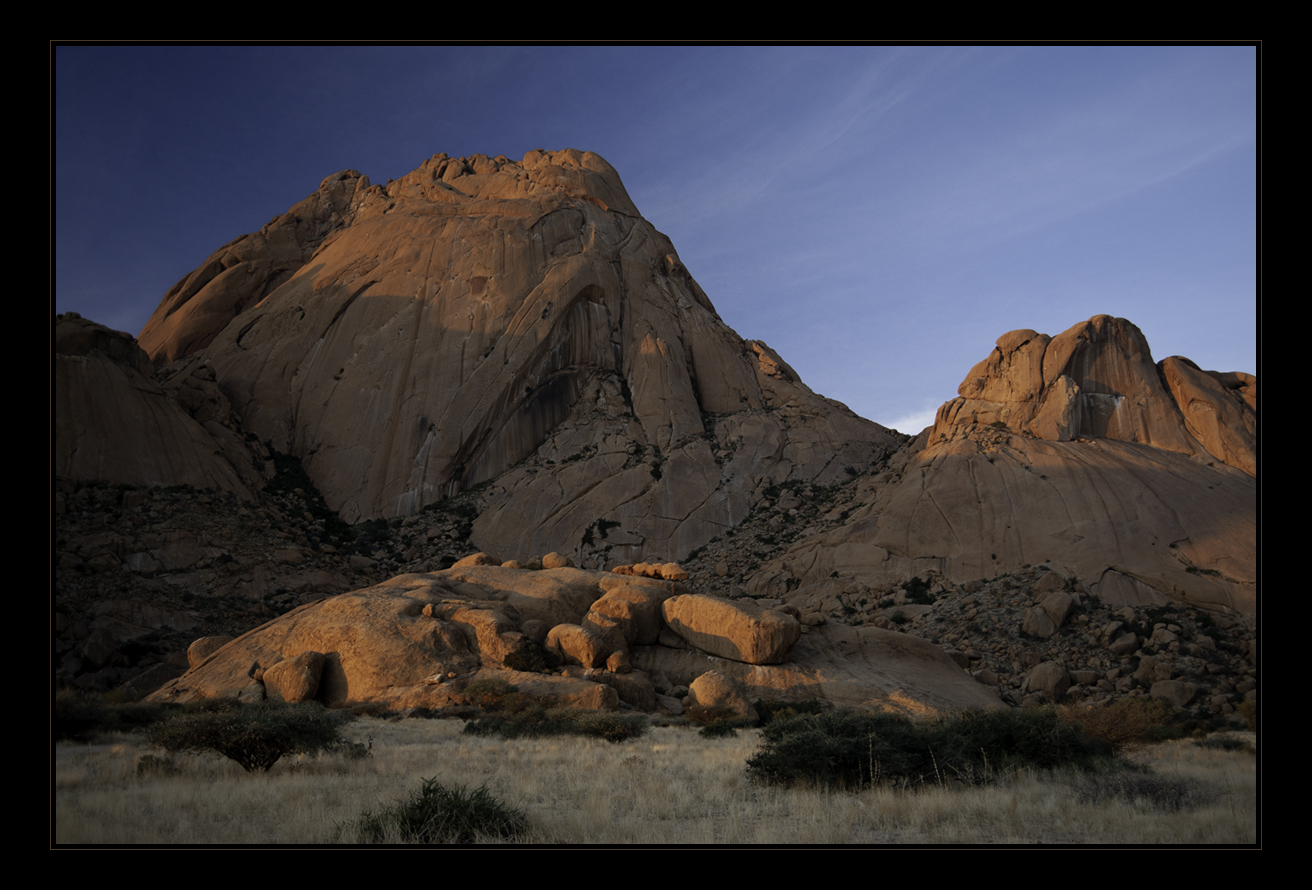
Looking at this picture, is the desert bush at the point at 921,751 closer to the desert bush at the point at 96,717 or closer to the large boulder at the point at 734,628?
the large boulder at the point at 734,628

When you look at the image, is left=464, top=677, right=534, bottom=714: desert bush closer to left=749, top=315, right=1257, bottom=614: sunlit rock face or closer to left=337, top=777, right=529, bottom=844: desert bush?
left=337, top=777, right=529, bottom=844: desert bush

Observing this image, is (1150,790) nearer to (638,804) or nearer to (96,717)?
(638,804)

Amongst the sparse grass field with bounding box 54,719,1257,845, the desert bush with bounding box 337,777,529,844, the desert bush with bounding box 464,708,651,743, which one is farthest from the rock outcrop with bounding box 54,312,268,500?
the desert bush with bounding box 337,777,529,844

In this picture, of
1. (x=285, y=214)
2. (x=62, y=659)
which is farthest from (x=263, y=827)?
(x=285, y=214)

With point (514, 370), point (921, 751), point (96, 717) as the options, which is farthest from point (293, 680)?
point (514, 370)
